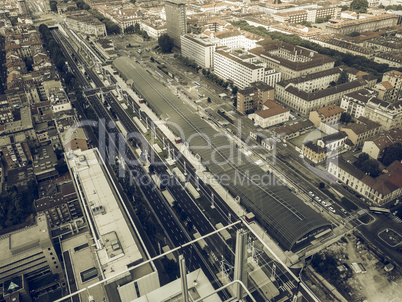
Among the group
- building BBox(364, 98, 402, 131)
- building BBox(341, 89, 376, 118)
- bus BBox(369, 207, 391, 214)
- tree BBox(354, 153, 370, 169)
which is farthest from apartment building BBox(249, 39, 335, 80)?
bus BBox(369, 207, 391, 214)

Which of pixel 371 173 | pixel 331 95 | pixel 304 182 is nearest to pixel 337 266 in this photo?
pixel 304 182

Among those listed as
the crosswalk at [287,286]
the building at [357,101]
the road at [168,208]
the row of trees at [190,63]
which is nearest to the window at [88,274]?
the road at [168,208]

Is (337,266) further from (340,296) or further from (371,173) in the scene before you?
(371,173)

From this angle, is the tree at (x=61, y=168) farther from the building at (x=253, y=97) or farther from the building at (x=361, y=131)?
the building at (x=361, y=131)

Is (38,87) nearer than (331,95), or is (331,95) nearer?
(331,95)

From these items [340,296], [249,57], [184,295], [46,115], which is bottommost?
[340,296]

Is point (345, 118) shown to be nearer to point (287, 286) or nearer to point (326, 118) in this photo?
point (326, 118)

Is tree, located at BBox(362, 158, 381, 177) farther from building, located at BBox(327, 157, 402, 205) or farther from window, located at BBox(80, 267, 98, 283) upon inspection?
window, located at BBox(80, 267, 98, 283)
